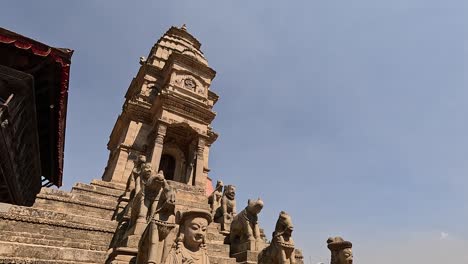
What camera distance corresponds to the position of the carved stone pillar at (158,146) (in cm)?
1693

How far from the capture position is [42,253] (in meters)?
6.41

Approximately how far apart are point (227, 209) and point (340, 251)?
5.55 metres

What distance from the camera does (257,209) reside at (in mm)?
9617

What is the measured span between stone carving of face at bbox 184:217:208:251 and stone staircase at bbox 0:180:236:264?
5.65 feet

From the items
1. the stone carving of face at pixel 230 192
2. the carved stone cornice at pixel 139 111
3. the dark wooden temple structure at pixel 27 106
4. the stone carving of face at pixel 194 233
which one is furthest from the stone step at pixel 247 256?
the carved stone cornice at pixel 139 111

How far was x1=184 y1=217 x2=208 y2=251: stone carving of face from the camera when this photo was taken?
18.7 feet

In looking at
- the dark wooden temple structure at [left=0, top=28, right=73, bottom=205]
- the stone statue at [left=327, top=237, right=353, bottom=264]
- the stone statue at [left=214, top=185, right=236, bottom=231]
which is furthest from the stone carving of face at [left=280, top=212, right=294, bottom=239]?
the dark wooden temple structure at [left=0, top=28, right=73, bottom=205]

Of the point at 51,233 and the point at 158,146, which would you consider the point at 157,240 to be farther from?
the point at 158,146

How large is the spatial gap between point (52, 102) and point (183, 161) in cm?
955

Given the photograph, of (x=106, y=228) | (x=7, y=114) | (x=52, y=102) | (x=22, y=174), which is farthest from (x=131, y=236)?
(x=22, y=174)

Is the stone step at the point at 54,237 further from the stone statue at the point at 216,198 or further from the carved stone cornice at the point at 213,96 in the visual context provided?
the carved stone cornice at the point at 213,96

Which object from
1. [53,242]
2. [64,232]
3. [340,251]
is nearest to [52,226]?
[64,232]

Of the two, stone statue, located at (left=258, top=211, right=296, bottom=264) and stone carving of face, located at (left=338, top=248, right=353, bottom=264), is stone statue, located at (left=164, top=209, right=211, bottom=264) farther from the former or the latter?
stone carving of face, located at (left=338, top=248, right=353, bottom=264)

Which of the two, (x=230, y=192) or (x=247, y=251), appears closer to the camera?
(x=247, y=251)
